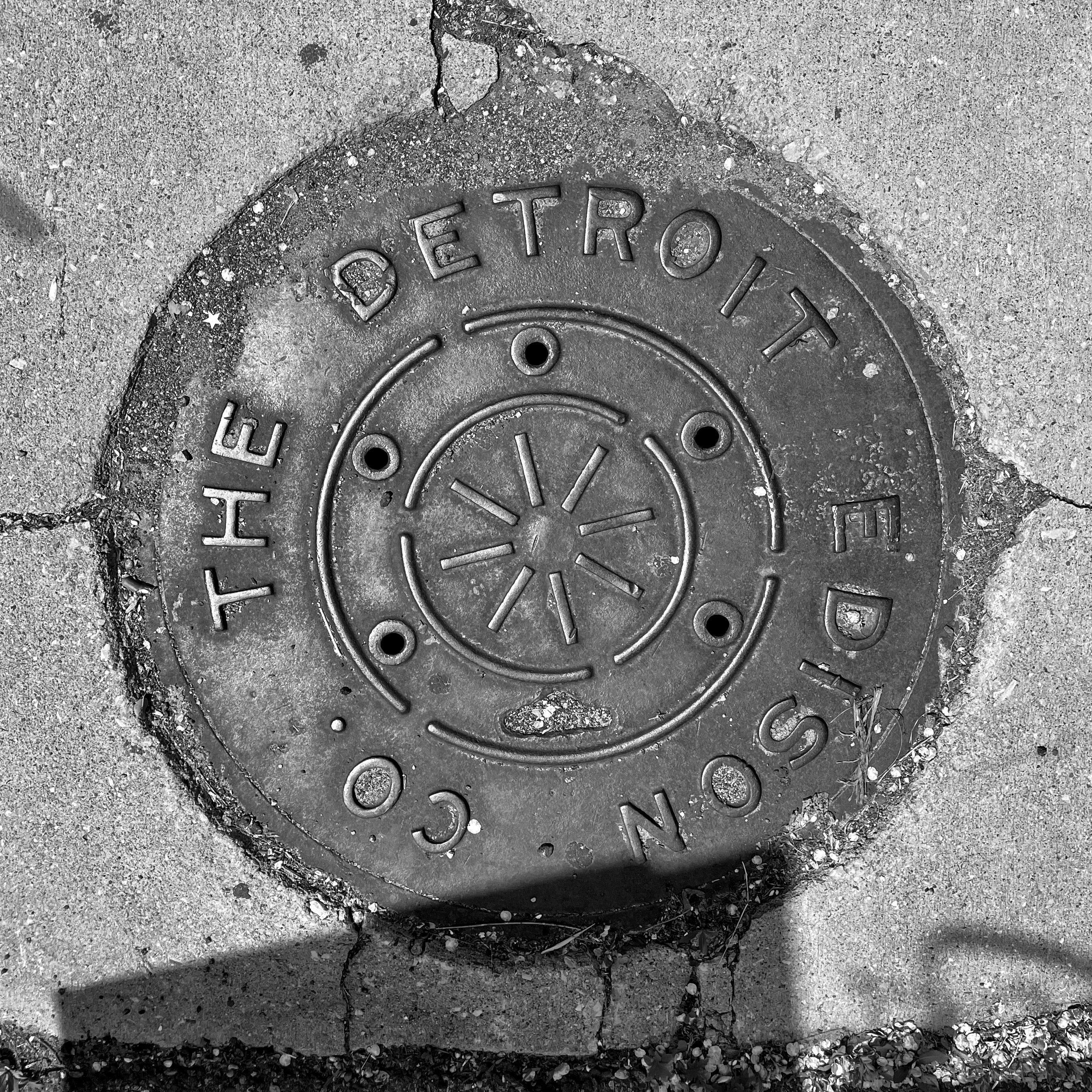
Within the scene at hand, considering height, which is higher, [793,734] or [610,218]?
[610,218]

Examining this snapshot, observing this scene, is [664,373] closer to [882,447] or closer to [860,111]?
[882,447]

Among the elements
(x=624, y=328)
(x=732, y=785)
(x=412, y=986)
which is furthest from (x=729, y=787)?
(x=624, y=328)

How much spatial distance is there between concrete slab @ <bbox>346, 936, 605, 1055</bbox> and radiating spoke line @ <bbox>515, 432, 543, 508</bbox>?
129 cm

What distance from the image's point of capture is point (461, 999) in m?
2.46

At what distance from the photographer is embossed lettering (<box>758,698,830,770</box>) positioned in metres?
2.39

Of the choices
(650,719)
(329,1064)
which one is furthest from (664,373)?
(329,1064)

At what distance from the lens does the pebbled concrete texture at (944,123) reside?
2363 millimetres

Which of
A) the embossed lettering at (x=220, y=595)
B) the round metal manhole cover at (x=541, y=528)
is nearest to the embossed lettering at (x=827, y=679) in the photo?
the round metal manhole cover at (x=541, y=528)

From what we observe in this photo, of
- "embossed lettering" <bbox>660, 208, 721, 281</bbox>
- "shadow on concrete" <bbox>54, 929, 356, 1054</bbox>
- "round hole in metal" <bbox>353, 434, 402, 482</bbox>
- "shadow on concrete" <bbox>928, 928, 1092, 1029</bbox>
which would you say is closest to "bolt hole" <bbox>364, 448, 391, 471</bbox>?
"round hole in metal" <bbox>353, 434, 402, 482</bbox>

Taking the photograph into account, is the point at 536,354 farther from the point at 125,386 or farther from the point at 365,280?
the point at 125,386

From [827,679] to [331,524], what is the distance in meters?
1.41

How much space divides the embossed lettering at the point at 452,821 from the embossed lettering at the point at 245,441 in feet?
3.33

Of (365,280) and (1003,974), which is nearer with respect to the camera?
(365,280)

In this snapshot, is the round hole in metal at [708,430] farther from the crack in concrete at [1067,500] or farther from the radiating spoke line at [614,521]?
the crack in concrete at [1067,500]
